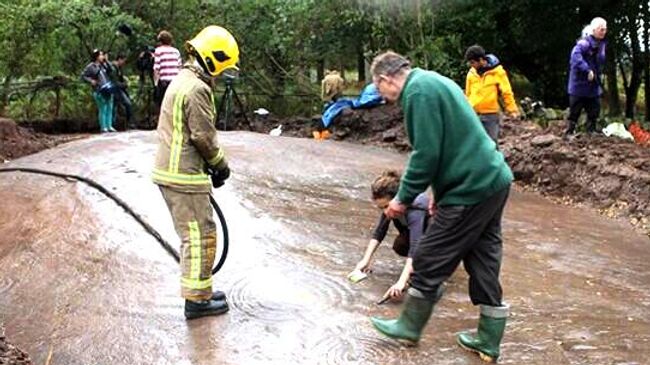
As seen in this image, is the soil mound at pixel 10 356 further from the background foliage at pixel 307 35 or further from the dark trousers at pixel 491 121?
the background foliage at pixel 307 35

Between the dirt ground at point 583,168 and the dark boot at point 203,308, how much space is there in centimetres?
503

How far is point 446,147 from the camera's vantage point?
13.0 ft

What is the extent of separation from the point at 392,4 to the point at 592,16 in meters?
5.35

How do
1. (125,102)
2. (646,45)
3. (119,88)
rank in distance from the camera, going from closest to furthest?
(119,88), (125,102), (646,45)

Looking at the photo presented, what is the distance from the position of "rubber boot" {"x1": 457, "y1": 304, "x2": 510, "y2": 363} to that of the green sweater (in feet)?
2.06

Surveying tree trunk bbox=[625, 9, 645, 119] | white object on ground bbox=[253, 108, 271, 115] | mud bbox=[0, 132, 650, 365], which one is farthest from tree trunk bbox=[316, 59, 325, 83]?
mud bbox=[0, 132, 650, 365]

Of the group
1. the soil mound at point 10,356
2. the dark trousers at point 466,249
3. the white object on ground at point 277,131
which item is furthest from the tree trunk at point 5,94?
the dark trousers at point 466,249

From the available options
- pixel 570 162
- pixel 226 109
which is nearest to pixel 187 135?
pixel 570 162

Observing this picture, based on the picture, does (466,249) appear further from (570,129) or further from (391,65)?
(570,129)

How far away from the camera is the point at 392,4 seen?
55.5ft

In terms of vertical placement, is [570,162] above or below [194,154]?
below

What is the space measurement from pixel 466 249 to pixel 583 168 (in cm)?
652

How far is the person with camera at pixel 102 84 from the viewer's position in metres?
13.6

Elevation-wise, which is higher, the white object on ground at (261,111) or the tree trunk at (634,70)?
the tree trunk at (634,70)
